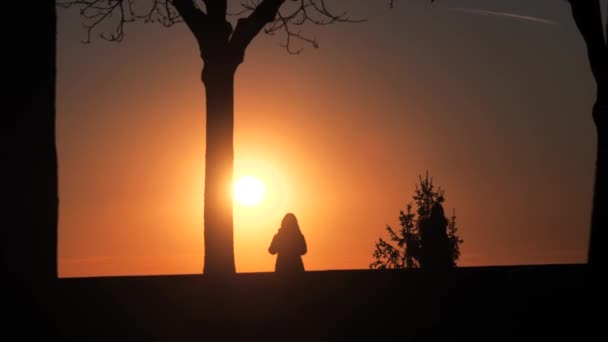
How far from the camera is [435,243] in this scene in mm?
15273

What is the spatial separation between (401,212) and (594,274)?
22.6 meters

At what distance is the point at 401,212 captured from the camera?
34062mm

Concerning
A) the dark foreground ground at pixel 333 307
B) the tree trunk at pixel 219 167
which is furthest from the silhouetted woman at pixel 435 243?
the tree trunk at pixel 219 167

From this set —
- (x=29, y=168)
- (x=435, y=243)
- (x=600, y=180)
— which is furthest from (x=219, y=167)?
(x=29, y=168)

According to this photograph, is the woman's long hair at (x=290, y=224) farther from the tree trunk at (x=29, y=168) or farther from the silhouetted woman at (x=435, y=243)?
the tree trunk at (x=29, y=168)

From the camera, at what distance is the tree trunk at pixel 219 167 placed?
1233cm

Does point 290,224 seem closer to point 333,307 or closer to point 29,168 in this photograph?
point 333,307

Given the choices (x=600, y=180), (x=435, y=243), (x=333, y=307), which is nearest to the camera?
(x=333, y=307)

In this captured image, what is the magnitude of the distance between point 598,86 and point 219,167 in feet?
22.7

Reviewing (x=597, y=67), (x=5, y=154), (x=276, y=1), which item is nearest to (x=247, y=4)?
(x=276, y=1)

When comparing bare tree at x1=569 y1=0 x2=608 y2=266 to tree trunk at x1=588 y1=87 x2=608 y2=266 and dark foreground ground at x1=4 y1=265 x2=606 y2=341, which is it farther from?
dark foreground ground at x1=4 y1=265 x2=606 y2=341

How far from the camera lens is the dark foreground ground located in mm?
8734

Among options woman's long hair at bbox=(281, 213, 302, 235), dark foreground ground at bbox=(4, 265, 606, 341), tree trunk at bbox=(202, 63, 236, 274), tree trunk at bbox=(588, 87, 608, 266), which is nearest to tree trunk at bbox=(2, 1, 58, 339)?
dark foreground ground at bbox=(4, 265, 606, 341)

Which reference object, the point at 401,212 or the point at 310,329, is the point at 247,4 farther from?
the point at 401,212
